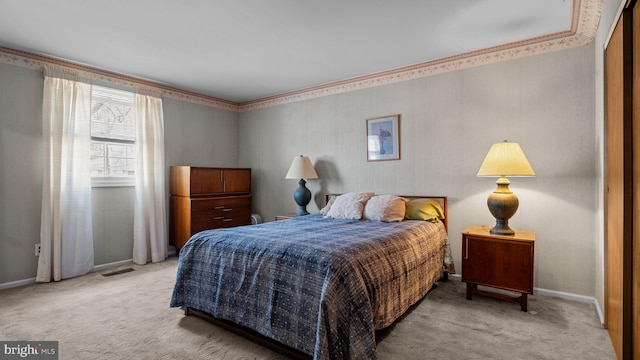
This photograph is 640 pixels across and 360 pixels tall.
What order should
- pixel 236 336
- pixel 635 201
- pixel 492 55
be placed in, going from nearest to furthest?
1. pixel 635 201
2. pixel 236 336
3. pixel 492 55

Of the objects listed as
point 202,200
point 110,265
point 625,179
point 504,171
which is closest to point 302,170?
point 202,200

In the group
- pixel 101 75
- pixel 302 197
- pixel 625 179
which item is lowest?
pixel 302 197

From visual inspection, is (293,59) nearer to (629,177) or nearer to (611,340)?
(629,177)

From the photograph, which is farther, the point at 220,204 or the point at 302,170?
the point at 220,204

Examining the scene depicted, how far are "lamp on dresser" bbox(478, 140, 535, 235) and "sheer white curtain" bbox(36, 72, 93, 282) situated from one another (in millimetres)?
4376

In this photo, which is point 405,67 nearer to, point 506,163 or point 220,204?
point 506,163

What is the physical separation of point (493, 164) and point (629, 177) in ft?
3.62

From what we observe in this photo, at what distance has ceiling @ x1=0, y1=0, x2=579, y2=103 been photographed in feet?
8.21

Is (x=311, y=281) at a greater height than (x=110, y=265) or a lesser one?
greater

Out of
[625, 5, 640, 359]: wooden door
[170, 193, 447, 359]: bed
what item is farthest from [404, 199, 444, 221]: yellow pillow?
[625, 5, 640, 359]: wooden door

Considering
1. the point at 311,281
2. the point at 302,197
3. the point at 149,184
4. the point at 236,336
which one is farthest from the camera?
the point at 302,197

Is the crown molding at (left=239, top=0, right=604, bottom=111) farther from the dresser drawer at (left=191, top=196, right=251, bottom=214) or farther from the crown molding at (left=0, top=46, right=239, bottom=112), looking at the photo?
the dresser drawer at (left=191, top=196, right=251, bottom=214)

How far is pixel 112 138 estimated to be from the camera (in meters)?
4.17

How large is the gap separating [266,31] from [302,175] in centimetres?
201
